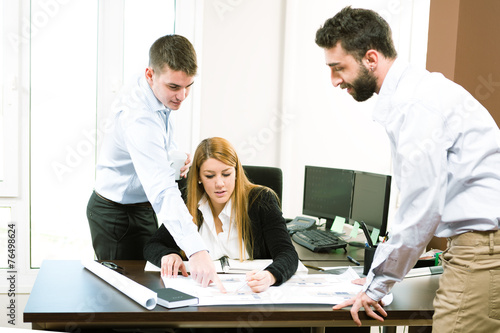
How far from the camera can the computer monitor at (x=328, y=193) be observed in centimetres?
275

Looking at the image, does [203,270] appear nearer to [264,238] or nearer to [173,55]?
[264,238]

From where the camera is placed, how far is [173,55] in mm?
1830

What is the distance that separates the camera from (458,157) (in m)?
1.33

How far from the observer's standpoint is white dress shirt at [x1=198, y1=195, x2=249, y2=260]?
6.74 ft

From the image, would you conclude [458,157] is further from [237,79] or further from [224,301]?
[237,79]

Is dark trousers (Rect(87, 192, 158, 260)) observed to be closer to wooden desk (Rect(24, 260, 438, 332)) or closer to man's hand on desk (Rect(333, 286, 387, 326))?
wooden desk (Rect(24, 260, 438, 332))

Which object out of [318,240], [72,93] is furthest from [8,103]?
[318,240]

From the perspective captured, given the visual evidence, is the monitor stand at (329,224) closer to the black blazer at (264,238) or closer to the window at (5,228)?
the black blazer at (264,238)

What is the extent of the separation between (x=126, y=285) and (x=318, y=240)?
1208 mm

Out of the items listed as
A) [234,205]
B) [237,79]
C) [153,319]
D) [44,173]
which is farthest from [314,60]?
[153,319]

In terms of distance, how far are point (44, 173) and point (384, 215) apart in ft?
7.52

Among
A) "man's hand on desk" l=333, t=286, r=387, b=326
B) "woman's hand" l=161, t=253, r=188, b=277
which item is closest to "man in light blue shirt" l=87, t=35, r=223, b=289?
"woman's hand" l=161, t=253, r=188, b=277

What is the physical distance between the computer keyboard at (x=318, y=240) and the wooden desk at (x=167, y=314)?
2.73 ft

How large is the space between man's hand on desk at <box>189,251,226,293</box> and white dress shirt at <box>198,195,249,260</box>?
385mm
